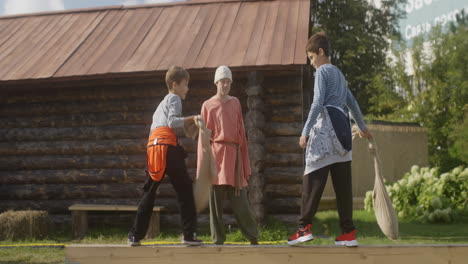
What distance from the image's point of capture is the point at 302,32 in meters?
8.88

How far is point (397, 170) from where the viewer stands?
14.2 m

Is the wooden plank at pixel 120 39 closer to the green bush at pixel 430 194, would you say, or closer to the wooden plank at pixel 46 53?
Result: the wooden plank at pixel 46 53

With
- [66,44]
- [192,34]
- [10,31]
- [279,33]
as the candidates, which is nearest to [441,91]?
[279,33]

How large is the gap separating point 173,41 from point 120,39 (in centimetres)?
116

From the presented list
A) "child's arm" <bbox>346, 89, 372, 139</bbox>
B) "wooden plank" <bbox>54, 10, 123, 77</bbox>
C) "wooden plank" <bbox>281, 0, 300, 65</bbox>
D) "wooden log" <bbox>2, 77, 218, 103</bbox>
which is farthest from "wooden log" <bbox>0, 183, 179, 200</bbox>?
"child's arm" <bbox>346, 89, 372, 139</bbox>

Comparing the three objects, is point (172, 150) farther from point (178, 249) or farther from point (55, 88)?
point (55, 88)

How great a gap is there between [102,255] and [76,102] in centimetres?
532

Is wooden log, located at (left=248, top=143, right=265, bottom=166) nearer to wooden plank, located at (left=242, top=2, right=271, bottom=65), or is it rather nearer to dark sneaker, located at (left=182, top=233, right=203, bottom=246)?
wooden plank, located at (left=242, top=2, right=271, bottom=65)

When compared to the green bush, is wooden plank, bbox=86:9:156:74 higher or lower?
higher

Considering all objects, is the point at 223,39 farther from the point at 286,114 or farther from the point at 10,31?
the point at 10,31

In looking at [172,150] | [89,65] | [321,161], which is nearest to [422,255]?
[321,161]

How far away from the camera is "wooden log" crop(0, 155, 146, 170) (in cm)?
907

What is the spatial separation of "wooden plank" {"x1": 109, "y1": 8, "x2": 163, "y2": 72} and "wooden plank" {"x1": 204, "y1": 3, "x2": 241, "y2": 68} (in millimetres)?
1513

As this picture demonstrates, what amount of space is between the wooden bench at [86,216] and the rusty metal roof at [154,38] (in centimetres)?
226
